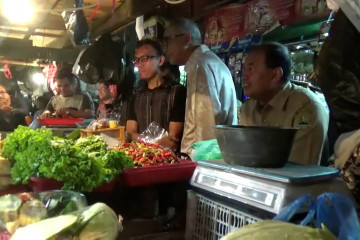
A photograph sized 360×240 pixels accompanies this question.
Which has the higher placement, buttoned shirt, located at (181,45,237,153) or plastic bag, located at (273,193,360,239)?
buttoned shirt, located at (181,45,237,153)

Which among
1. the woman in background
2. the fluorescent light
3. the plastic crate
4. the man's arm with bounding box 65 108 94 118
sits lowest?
the plastic crate

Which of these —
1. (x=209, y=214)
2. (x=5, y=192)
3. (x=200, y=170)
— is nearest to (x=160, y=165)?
(x=200, y=170)

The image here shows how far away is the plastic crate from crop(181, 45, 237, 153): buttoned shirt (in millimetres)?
1296

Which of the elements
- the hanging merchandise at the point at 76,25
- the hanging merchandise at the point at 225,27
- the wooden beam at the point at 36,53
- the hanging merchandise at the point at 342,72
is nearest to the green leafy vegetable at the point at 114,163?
the hanging merchandise at the point at 342,72

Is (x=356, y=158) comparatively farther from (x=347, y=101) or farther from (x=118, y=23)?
(x=118, y=23)

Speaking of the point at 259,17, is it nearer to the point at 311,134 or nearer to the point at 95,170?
the point at 311,134

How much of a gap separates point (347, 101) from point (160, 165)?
1.04 m

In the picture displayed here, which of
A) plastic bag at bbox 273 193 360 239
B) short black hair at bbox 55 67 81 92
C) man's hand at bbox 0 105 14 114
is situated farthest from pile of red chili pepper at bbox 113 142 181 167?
man's hand at bbox 0 105 14 114

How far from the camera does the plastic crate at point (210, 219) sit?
149 centimetres

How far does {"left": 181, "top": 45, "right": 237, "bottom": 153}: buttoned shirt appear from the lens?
305 cm

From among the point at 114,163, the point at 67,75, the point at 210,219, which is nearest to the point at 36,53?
the point at 67,75

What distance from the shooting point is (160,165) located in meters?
2.01

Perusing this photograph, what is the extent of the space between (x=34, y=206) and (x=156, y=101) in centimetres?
221

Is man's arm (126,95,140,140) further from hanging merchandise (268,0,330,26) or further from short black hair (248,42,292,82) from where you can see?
hanging merchandise (268,0,330,26)
